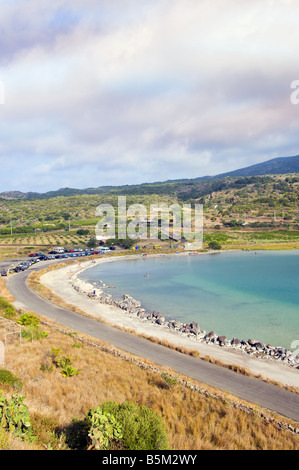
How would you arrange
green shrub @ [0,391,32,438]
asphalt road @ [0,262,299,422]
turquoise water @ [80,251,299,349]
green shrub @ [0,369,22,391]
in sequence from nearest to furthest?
green shrub @ [0,391,32,438]
green shrub @ [0,369,22,391]
asphalt road @ [0,262,299,422]
turquoise water @ [80,251,299,349]

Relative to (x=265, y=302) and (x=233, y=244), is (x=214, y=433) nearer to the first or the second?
(x=265, y=302)

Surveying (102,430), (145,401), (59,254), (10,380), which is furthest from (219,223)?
(102,430)

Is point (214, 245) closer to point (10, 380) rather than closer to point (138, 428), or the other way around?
point (10, 380)

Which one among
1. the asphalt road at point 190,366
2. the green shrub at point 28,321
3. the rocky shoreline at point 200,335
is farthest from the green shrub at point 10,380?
the rocky shoreline at point 200,335

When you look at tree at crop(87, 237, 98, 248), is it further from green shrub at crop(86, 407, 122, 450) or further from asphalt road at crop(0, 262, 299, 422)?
green shrub at crop(86, 407, 122, 450)

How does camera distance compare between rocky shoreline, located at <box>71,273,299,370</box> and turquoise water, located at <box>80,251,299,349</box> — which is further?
turquoise water, located at <box>80,251,299,349</box>

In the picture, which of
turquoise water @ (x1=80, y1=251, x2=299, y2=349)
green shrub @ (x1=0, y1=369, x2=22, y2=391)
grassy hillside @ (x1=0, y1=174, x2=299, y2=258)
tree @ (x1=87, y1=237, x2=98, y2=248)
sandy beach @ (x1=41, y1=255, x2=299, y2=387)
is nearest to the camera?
green shrub @ (x1=0, y1=369, x2=22, y2=391)

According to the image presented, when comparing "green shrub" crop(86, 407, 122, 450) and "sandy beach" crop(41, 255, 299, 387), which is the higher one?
"green shrub" crop(86, 407, 122, 450)

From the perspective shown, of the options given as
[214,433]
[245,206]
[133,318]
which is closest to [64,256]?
[133,318]

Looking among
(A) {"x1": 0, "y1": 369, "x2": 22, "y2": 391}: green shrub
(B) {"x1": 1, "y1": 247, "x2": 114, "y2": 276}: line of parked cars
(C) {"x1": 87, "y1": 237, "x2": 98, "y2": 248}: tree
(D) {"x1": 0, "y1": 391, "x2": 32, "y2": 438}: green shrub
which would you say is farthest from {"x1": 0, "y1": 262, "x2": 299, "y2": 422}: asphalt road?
(C) {"x1": 87, "y1": 237, "x2": 98, "y2": 248}: tree
